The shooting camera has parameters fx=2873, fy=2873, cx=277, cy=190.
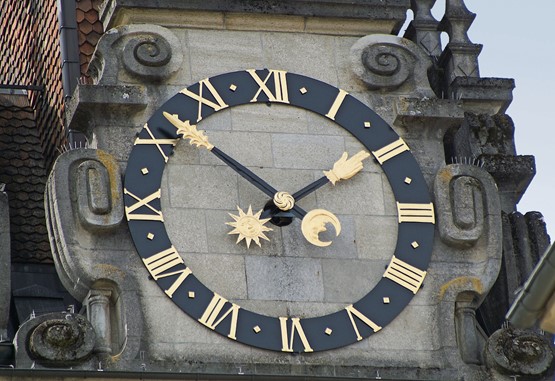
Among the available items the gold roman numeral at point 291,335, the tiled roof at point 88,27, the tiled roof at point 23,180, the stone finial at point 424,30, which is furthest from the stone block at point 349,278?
the tiled roof at point 88,27

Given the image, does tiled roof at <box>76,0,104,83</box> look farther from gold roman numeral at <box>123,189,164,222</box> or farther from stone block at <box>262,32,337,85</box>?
gold roman numeral at <box>123,189,164,222</box>

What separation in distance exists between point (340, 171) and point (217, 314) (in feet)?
5.33

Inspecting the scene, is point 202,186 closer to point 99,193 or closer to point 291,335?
point 99,193

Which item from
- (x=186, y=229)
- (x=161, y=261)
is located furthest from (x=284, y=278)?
(x=161, y=261)

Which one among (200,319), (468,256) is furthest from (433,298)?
(200,319)

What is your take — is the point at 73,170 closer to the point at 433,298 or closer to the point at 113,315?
the point at 113,315

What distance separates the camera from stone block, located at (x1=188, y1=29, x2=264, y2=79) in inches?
872

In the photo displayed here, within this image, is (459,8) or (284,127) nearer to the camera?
(284,127)

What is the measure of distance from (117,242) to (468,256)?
8.85 feet

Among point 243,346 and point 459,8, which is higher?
point 459,8

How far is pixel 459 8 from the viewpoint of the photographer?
2372 centimetres

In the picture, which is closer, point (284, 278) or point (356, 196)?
point (284, 278)

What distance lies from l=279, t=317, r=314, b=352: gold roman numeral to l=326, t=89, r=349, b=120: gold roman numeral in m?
1.86

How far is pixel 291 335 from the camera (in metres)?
21.0
